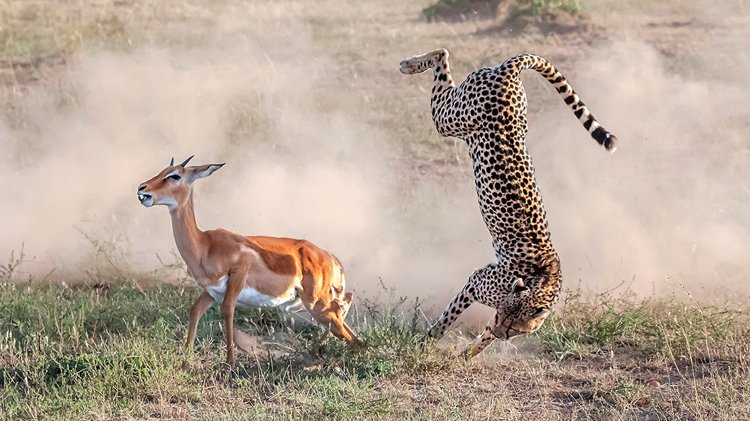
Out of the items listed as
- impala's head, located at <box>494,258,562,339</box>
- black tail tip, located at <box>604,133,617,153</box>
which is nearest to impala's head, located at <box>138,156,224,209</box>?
impala's head, located at <box>494,258,562,339</box>

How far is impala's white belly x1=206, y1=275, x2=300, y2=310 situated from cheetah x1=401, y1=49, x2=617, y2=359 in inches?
36.2

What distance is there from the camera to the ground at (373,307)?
6.54 metres

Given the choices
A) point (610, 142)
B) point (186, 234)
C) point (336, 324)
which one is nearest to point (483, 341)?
point (336, 324)

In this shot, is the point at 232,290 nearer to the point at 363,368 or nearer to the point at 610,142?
the point at 363,368

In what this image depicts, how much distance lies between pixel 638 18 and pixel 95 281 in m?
8.24

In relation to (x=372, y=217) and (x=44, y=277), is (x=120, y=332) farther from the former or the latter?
(x=372, y=217)

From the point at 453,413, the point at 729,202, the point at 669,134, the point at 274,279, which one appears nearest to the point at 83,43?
the point at 669,134

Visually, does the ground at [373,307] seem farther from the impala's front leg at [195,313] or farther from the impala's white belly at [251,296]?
the impala's white belly at [251,296]

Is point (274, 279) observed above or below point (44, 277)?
above

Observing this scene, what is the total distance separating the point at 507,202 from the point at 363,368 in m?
1.23

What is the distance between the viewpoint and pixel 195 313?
22.7 ft

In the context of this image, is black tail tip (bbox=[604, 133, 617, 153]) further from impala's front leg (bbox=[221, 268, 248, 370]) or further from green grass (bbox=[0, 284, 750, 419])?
impala's front leg (bbox=[221, 268, 248, 370])

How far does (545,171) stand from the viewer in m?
11.2

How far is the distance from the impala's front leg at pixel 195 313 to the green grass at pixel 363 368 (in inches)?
3.2
